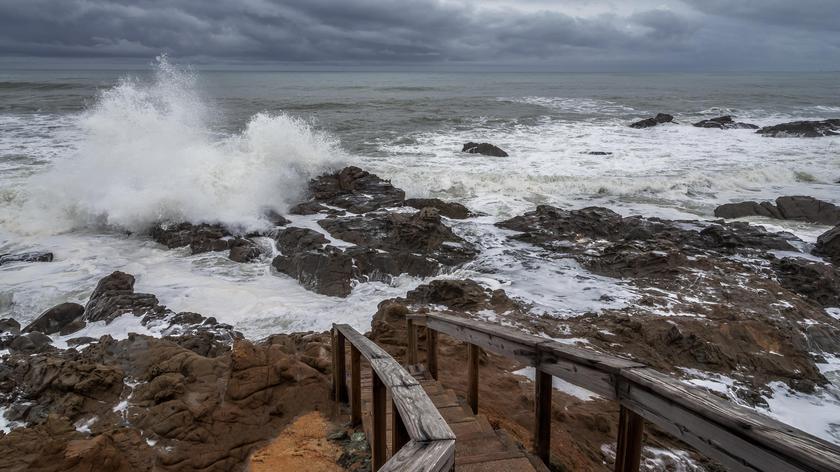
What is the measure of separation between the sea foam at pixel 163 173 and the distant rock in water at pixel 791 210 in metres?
10.4

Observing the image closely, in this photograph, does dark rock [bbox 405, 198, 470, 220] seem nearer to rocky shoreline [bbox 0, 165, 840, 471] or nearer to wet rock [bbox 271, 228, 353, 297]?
rocky shoreline [bbox 0, 165, 840, 471]

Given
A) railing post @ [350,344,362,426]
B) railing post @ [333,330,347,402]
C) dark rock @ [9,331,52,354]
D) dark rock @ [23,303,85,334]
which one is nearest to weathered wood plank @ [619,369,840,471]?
railing post @ [350,344,362,426]

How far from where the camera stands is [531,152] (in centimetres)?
2055

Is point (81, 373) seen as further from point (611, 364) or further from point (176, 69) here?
point (176, 69)

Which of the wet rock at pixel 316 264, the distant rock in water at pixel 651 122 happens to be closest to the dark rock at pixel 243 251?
the wet rock at pixel 316 264

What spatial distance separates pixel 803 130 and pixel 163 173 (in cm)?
2703

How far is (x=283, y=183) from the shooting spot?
527 inches

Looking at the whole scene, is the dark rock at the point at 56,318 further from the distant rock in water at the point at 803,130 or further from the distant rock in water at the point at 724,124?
the distant rock in water at the point at 724,124

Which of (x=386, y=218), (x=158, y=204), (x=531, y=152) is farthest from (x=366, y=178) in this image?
(x=531, y=152)

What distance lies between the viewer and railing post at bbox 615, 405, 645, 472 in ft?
7.16

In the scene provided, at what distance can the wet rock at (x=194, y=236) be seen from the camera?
33.2 feet

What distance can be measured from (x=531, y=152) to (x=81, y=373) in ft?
59.0

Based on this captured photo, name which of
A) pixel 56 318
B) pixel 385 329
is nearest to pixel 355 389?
pixel 385 329

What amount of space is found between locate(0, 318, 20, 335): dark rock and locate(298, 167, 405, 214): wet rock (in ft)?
19.4
